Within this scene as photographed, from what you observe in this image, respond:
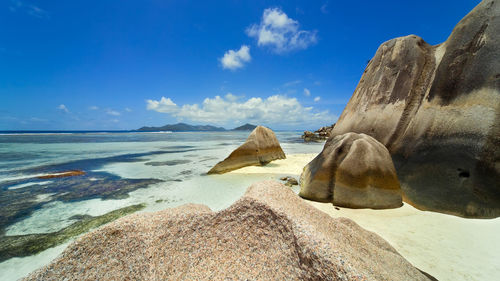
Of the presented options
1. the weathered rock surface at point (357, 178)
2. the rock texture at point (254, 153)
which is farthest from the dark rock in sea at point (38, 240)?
Answer: the weathered rock surface at point (357, 178)

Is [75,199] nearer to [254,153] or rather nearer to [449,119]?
[254,153]

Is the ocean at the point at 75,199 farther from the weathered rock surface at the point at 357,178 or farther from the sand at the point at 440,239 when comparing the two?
the sand at the point at 440,239

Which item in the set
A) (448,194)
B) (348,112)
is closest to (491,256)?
(448,194)

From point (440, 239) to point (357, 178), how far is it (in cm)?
164

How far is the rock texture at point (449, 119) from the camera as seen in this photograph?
11.9 ft

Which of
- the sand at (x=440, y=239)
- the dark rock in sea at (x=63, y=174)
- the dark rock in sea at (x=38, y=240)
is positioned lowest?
the dark rock in sea at (x=38, y=240)

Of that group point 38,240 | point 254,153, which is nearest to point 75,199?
point 38,240

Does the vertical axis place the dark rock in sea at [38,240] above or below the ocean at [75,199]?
below

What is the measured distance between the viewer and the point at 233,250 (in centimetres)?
168

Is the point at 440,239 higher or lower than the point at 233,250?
lower

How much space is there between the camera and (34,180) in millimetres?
7586

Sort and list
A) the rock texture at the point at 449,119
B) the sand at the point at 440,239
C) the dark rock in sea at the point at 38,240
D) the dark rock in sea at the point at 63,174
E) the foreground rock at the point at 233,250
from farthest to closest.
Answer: the dark rock in sea at the point at 63,174, the rock texture at the point at 449,119, the dark rock in sea at the point at 38,240, the sand at the point at 440,239, the foreground rock at the point at 233,250

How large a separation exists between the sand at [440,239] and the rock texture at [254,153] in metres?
5.71

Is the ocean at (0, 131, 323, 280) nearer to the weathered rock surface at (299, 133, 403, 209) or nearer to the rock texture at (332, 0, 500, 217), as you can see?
→ the weathered rock surface at (299, 133, 403, 209)
